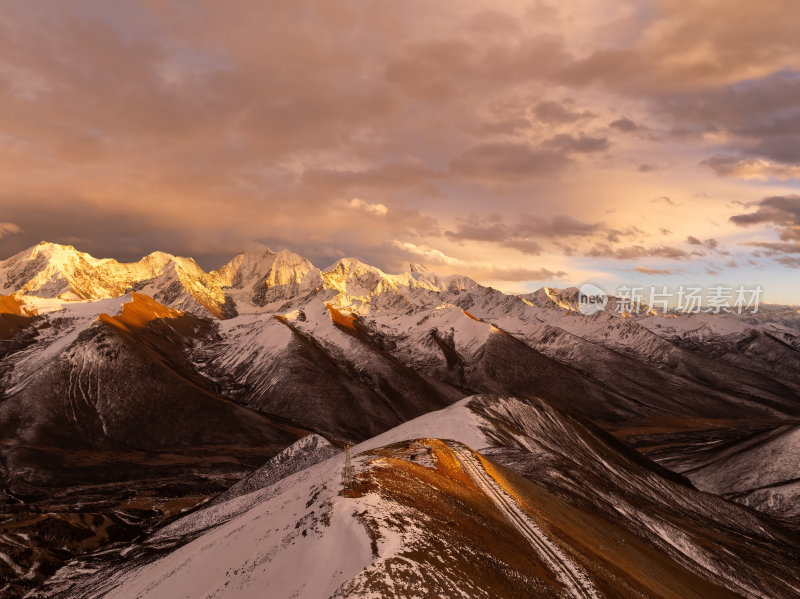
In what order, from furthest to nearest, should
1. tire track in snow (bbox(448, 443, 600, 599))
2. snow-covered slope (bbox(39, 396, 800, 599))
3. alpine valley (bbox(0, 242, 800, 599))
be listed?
tire track in snow (bbox(448, 443, 600, 599)) → alpine valley (bbox(0, 242, 800, 599)) → snow-covered slope (bbox(39, 396, 800, 599))

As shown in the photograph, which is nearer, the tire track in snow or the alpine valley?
the alpine valley

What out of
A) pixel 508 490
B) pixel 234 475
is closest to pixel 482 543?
pixel 508 490

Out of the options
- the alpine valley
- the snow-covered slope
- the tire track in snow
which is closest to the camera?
the snow-covered slope

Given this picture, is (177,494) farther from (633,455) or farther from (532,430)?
(633,455)

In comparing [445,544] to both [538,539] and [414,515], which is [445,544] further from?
[538,539]

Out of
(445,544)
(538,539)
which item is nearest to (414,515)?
(445,544)
